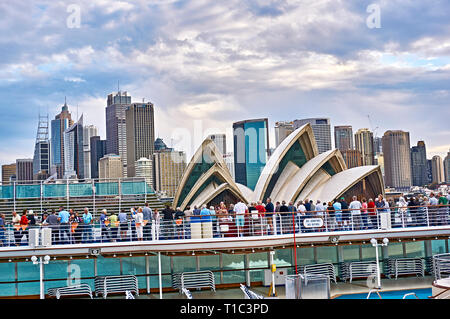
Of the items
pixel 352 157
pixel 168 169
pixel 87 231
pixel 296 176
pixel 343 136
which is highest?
pixel 343 136

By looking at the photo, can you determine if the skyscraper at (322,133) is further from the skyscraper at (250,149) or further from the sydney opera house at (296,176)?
the sydney opera house at (296,176)

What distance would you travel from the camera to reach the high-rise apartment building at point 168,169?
10512 centimetres

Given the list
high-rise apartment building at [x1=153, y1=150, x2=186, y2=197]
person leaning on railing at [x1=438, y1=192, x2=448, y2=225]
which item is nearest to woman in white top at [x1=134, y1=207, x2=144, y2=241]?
person leaning on railing at [x1=438, y1=192, x2=448, y2=225]

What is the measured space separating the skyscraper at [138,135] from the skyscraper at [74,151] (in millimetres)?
11652

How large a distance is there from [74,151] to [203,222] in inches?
4830

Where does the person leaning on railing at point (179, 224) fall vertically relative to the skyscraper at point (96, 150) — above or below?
below

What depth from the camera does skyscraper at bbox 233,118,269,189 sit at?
7106 cm

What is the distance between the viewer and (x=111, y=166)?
120 metres

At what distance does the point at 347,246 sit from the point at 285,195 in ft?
53.7

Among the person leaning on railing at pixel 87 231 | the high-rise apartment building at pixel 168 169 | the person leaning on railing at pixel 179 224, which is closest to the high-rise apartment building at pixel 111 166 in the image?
the high-rise apartment building at pixel 168 169

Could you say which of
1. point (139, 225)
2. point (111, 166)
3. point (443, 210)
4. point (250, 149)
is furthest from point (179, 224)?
point (111, 166)

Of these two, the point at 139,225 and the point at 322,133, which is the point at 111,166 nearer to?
the point at 322,133
